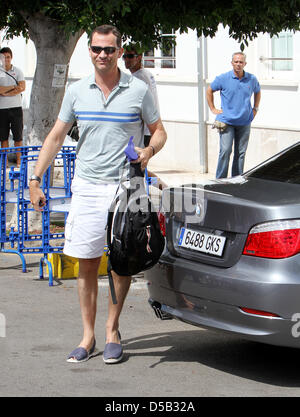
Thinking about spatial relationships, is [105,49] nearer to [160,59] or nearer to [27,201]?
[27,201]

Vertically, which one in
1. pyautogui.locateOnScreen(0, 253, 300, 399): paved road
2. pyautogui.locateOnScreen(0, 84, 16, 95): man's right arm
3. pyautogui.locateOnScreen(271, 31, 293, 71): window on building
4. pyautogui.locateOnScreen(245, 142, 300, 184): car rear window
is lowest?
pyautogui.locateOnScreen(0, 253, 300, 399): paved road

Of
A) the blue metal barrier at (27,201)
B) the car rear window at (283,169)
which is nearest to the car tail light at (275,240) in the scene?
the car rear window at (283,169)

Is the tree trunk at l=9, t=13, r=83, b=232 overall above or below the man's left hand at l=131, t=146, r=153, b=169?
above

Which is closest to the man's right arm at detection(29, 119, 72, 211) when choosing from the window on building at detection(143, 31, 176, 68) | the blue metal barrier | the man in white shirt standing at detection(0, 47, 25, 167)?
the blue metal barrier

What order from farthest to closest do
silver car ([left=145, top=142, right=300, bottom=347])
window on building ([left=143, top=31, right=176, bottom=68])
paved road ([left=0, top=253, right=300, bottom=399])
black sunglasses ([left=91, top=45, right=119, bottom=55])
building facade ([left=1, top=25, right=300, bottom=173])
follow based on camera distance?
window on building ([left=143, top=31, right=176, bottom=68]) → building facade ([left=1, top=25, right=300, bottom=173]) → black sunglasses ([left=91, top=45, right=119, bottom=55]) → paved road ([left=0, top=253, right=300, bottom=399]) → silver car ([left=145, top=142, right=300, bottom=347])

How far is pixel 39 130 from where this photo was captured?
1023cm

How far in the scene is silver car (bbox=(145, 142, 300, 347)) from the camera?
207 inches

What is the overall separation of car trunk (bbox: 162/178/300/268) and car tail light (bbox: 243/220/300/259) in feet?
0.12

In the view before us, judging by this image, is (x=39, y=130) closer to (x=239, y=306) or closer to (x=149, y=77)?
(x=149, y=77)

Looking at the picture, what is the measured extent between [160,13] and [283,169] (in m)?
3.07

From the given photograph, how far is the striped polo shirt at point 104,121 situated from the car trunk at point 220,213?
47cm

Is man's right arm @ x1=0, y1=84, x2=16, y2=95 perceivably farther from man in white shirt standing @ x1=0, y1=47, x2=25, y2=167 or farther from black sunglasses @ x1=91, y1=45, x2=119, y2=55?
black sunglasses @ x1=91, y1=45, x2=119, y2=55

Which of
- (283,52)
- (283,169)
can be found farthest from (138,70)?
(283,52)

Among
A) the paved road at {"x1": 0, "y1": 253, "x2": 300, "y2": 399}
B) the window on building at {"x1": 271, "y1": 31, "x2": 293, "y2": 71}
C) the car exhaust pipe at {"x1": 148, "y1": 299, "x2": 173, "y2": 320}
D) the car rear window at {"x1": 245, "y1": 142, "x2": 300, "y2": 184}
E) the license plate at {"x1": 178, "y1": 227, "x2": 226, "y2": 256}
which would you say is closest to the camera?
the paved road at {"x1": 0, "y1": 253, "x2": 300, "y2": 399}
